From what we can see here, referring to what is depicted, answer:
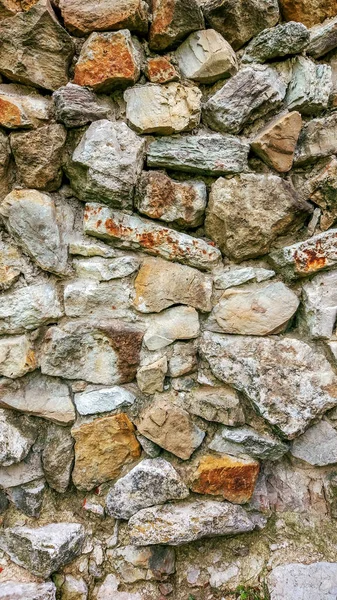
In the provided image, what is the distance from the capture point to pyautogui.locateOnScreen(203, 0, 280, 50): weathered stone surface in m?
1.49

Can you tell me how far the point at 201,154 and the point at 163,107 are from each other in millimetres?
233

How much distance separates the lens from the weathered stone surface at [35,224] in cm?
145

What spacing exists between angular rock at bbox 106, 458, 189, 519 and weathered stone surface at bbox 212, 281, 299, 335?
61cm

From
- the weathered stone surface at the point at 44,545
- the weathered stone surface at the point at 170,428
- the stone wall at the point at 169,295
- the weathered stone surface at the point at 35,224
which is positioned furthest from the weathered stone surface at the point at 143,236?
the weathered stone surface at the point at 44,545

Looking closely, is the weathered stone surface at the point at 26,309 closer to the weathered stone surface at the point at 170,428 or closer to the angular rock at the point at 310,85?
the weathered stone surface at the point at 170,428

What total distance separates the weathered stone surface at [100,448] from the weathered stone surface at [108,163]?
868mm

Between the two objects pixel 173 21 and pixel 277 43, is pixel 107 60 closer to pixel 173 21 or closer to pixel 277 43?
pixel 173 21

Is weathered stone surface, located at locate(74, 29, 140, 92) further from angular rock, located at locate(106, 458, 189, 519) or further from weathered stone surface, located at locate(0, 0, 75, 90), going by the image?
angular rock, located at locate(106, 458, 189, 519)

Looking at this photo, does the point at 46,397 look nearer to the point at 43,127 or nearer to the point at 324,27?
the point at 43,127

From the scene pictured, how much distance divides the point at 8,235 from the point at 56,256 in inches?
8.7

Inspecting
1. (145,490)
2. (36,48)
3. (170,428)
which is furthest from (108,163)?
(145,490)

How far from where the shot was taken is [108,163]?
56.9 inches

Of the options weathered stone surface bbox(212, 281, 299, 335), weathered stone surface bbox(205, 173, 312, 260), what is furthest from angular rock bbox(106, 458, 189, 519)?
weathered stone surface bbox(205, 173, 312, 260)

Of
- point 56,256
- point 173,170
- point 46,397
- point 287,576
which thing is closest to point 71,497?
point 46,397
